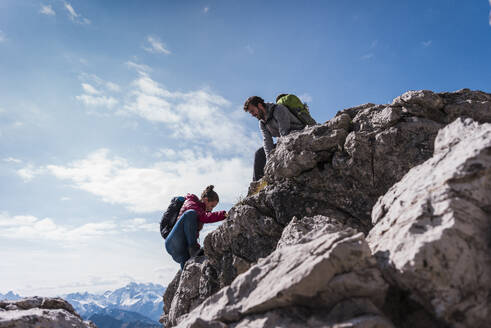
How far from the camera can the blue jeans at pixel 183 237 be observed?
1258cm

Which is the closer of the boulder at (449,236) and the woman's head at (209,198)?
the boulder at (449,236)

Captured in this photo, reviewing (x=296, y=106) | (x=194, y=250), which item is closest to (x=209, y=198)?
(x=194, y=250)

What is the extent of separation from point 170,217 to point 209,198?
2025 millimetres

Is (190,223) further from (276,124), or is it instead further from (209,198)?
(276,124)

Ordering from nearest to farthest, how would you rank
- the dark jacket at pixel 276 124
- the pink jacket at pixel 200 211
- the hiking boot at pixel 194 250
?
the pink jacket at pixel 200 211 < the hiking boot at pixel 194 250 < the dark jacket at pixel 276 124

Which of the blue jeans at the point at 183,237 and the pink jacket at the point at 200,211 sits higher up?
the pink jacket at the point at 200,211

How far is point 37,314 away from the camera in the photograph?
8586mm

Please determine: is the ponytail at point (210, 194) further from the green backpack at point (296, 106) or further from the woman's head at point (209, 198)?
the green backpack at point (296, 106)

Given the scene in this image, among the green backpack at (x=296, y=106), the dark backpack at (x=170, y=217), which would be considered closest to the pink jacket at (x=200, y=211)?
the dark backpack at (x=170, y=217)

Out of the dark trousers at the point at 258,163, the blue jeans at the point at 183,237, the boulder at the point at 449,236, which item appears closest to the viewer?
the boulder at the point at 449,236

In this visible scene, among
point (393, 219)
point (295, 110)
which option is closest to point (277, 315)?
point (393, 219)

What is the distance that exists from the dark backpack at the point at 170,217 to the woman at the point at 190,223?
1.83 feet

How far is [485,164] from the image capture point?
5324mm

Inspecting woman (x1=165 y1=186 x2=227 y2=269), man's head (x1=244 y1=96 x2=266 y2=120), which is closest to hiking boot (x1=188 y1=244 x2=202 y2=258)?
woman (x1=165 y1=186 x2=227 y2=269)
